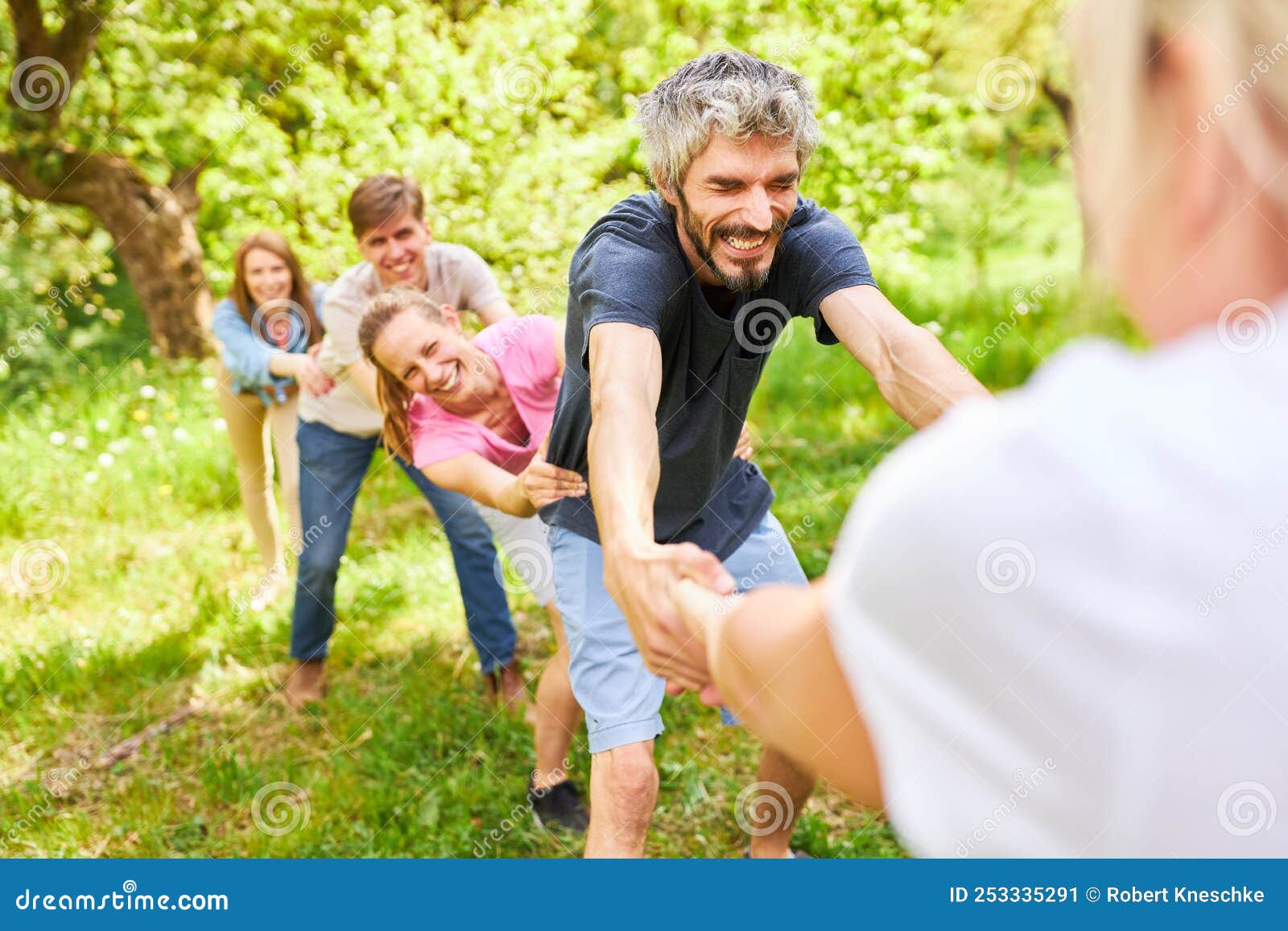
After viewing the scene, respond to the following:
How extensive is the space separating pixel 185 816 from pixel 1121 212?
143 inches

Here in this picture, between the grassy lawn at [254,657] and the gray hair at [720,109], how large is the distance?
6.74ft

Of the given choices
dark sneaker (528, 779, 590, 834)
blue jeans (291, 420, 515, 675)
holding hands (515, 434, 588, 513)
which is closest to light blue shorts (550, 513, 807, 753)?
holding hands (515, 434, 588, 513)

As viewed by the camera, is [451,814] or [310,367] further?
[310,367]

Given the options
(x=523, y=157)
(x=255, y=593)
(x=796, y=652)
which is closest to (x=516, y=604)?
(x=255, y=593)

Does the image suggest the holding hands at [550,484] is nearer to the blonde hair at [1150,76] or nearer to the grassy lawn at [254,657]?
the grassy lawn at [254,657]

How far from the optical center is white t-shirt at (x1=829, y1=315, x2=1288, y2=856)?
70cm

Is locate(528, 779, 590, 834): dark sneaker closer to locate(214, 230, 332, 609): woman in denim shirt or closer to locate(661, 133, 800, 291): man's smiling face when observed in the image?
locate(214, 230, 332, 609): woman in denim shirt

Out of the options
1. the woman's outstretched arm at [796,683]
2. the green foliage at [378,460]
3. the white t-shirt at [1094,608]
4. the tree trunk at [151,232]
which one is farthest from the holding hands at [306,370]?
the tree trunk at [151,232]

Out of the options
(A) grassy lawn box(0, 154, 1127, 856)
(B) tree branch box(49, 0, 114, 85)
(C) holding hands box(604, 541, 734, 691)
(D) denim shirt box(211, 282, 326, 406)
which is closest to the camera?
(C) holding hands box(604, 541, 734, 691)

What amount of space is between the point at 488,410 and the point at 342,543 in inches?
45.8

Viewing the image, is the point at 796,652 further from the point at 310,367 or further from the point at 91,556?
the point at 91,556

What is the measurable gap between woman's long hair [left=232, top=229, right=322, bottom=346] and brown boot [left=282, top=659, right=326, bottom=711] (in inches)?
52.1

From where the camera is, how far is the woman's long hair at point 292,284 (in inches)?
174

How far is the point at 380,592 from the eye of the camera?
4797 mm
